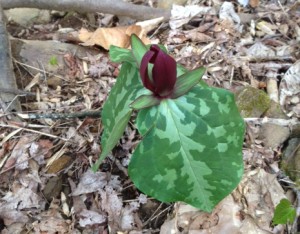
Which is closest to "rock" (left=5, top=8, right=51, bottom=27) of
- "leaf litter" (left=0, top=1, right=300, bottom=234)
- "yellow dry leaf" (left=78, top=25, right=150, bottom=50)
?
"leaf litter" (left=0, top=1, right=300, bottom=234)

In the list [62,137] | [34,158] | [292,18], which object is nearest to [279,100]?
[292,18]

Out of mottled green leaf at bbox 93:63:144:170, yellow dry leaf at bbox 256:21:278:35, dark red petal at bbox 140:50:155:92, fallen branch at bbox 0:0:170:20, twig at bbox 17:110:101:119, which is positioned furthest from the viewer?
yellow dry leaf at bbox 256:21:278:35

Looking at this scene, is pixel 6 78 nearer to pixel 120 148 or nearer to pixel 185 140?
pixel 120 148

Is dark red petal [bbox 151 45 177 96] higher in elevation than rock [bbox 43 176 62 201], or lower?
higher

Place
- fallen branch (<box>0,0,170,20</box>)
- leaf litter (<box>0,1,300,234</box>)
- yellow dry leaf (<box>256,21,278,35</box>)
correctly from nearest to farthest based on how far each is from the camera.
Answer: leaf litter (<box>0,1,300,234</box>) < fallen branch (<box>0,0,170,20</box>) < yellow dry leaf (<box>256,21,278,35</box>)

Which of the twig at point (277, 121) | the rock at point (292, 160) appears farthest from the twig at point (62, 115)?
the rock at point (292, 160)

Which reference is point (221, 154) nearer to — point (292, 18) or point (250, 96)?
point (250, 96)

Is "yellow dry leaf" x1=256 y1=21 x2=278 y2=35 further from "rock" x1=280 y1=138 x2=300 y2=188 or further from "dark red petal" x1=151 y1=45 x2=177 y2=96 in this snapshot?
"dark red petal" x1=151 y1=45 x2=177 y2=96
